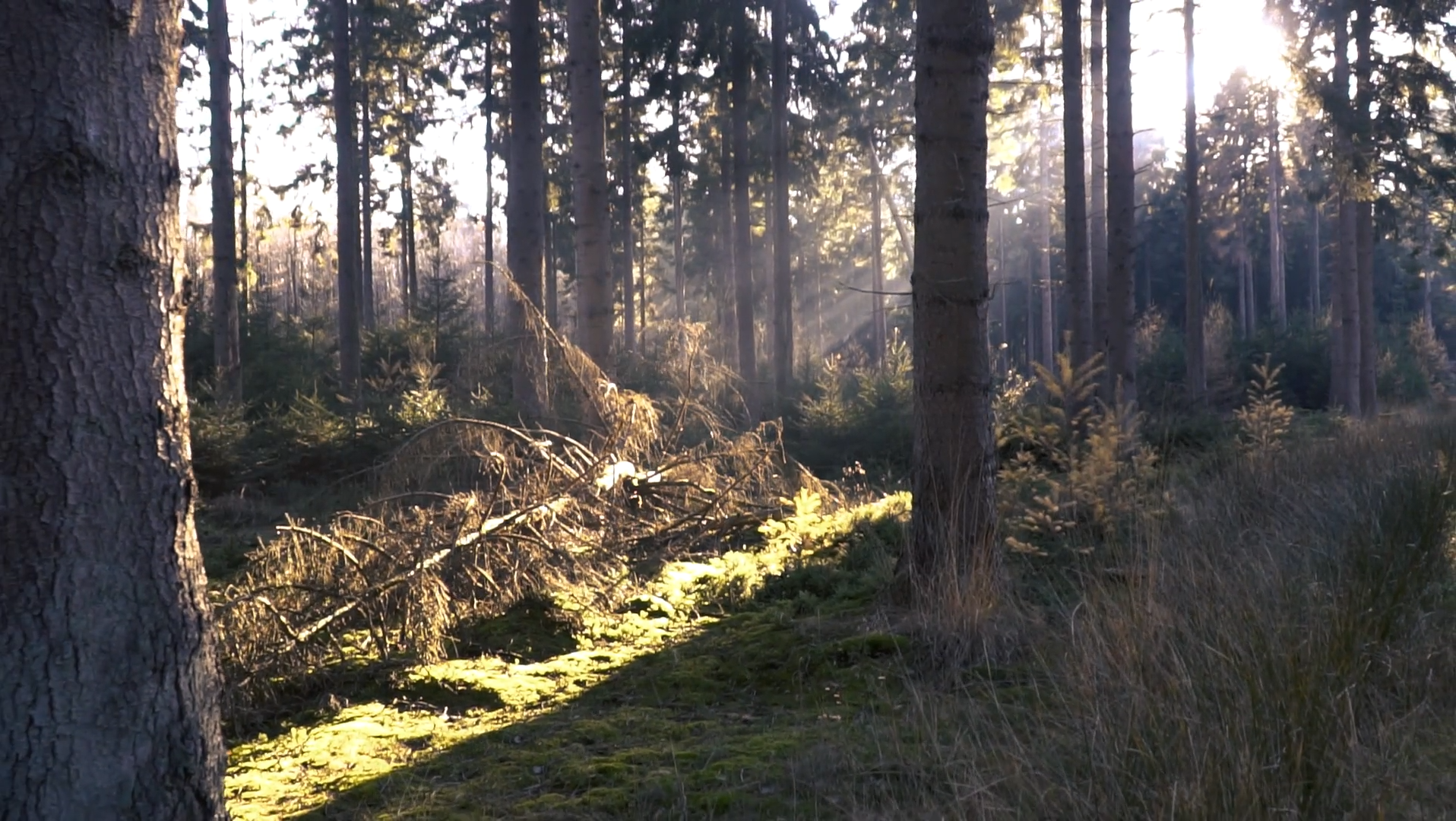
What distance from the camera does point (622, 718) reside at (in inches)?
183

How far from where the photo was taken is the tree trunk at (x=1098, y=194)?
1784cm

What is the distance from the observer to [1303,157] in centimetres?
2981

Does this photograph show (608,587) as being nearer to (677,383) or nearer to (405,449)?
(405,449)

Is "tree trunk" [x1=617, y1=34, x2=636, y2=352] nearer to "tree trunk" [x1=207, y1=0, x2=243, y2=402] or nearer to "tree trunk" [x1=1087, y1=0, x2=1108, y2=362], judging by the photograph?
"tree trunk" [x1=207, y1=0, x2=243, y2=402]

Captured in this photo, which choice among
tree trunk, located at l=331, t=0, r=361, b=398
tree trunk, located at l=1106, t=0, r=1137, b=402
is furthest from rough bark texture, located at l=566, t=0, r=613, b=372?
tree trunk, located at l=331, t=0, r=361, b=398

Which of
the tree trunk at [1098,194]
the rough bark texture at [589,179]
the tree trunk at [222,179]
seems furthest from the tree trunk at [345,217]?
the tree trunk at [1098,194]

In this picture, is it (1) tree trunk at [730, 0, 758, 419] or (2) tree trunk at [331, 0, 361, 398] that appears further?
(1) tree trunk at [730, 0, 758, 419]

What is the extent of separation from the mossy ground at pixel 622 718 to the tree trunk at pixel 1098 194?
1068 cm

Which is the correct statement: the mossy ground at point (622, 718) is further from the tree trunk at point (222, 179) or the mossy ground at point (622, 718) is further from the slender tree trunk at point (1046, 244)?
the slender tree trunk at point (1046, 244)

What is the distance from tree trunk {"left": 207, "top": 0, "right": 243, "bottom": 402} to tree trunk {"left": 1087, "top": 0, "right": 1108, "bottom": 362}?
13.4 meters

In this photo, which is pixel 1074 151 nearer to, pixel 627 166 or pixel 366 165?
pixel 627 166

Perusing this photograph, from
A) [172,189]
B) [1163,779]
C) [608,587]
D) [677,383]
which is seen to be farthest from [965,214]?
[677,383]

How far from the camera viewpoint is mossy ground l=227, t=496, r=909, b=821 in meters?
3.64

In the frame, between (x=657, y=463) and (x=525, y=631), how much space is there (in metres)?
3.46
